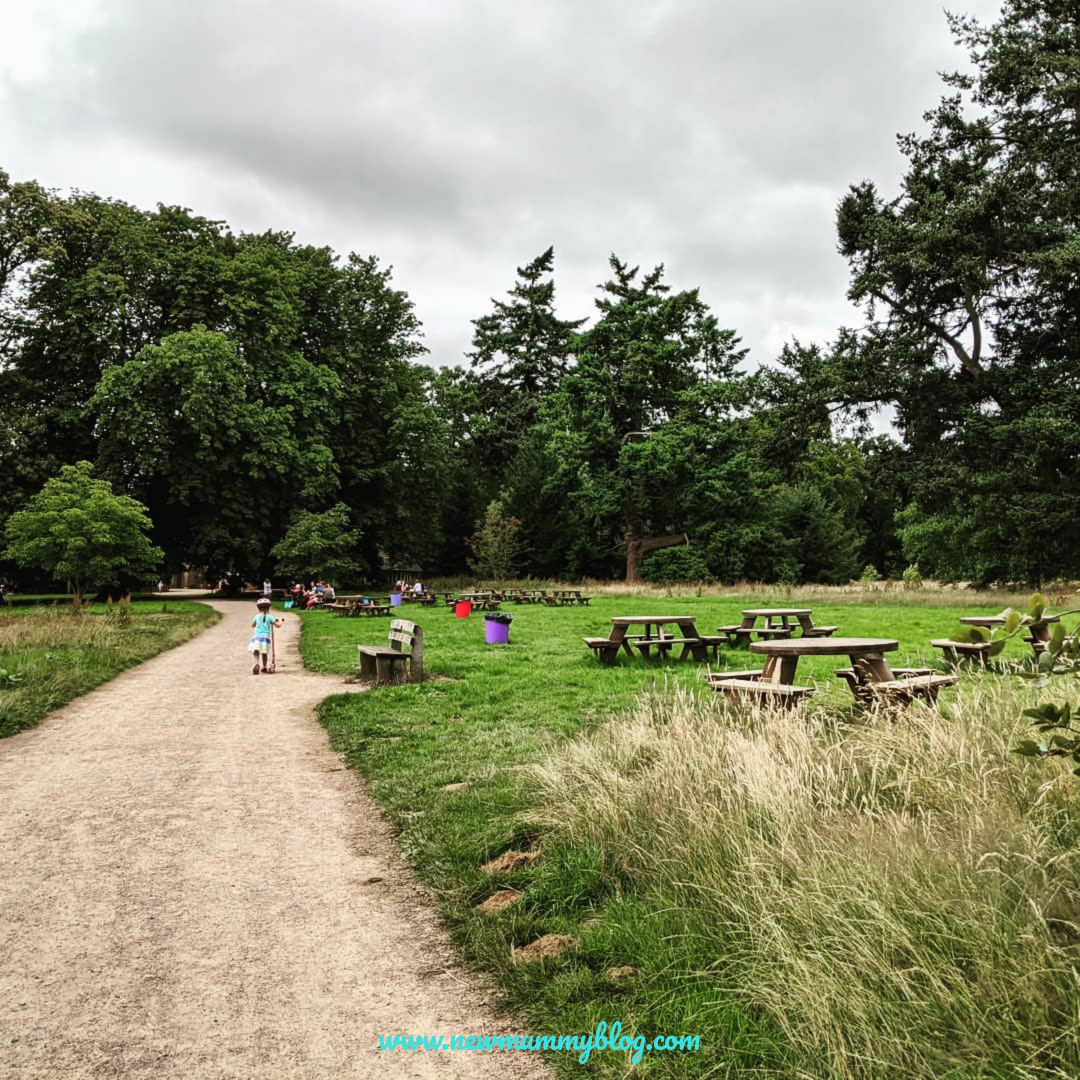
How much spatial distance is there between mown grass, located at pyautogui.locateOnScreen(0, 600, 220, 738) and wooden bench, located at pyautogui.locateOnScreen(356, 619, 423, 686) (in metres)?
3.87

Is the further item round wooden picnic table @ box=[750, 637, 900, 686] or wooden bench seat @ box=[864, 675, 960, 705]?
round wooden picnic table @ box=[750, 637, 900, 686]

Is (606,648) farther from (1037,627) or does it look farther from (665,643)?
(1037,627)

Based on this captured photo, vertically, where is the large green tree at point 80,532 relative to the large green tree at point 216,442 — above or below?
below

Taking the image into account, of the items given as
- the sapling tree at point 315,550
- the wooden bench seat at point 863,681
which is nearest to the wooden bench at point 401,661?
the wooden bench seat at point 863,681

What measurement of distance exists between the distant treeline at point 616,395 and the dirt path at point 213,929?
27230 millimetres

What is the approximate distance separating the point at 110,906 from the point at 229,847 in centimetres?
88

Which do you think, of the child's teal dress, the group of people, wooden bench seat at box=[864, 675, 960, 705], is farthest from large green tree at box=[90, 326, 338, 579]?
wooden bench seat at box=[864, 675, 960, 705]

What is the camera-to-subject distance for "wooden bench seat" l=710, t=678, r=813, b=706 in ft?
21.3

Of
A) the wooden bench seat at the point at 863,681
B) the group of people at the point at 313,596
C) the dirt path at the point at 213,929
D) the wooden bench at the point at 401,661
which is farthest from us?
the group of people at the point at 313,596

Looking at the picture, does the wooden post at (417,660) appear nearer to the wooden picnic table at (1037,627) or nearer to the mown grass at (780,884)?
the mown grass at (780,884)

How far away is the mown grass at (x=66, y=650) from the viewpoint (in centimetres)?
923

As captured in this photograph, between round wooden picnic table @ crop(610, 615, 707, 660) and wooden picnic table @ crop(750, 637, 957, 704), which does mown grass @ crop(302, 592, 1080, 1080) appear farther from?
round wooden picnic table @ crop(610, 615, 707, 660)

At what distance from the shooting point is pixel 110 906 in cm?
393

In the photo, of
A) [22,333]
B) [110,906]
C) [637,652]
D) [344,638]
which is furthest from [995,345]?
[22,333]
